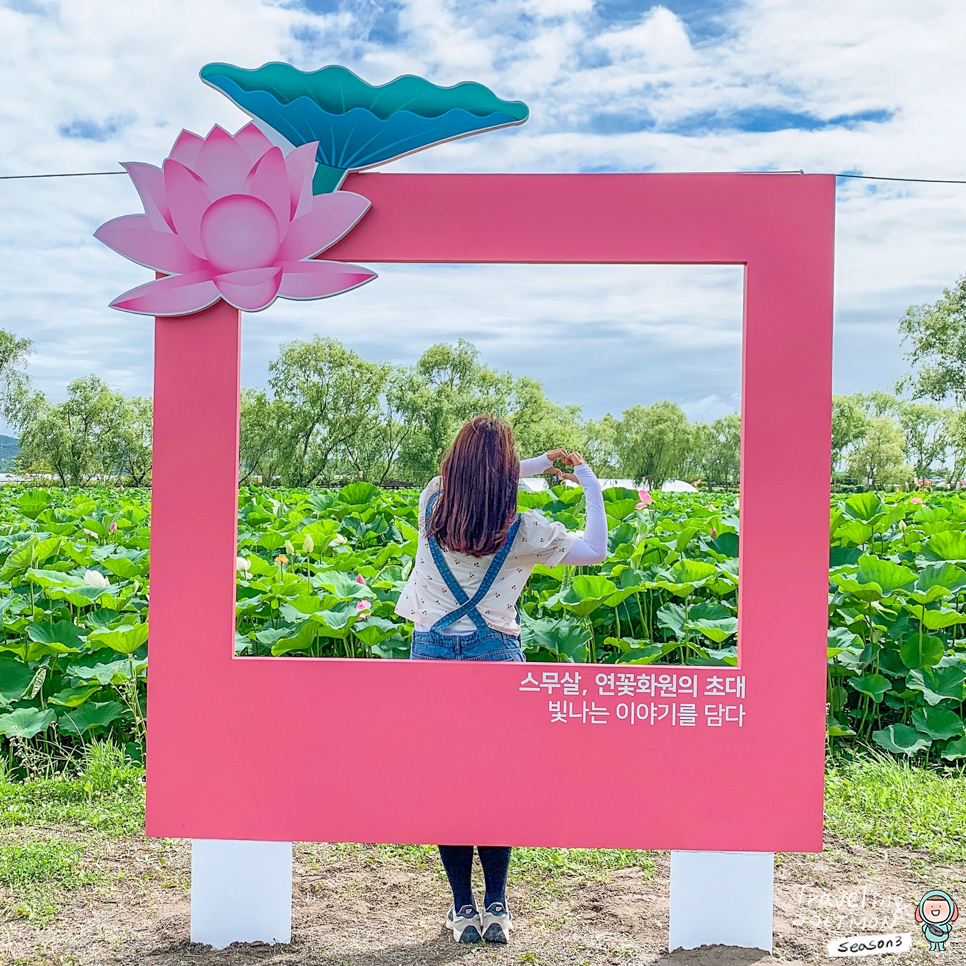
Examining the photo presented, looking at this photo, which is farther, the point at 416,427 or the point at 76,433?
the point at 76,433

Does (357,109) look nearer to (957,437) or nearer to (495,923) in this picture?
(495,923)

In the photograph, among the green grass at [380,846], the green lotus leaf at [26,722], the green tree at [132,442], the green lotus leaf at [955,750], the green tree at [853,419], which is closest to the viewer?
the green grass at [380,846]

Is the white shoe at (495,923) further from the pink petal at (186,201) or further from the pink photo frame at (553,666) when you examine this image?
the pink petal at (186,201)

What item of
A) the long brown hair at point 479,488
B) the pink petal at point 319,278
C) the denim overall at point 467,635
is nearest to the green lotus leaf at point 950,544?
A: the denim overall at point 467,635

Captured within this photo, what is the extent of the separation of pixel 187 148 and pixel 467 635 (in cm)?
147

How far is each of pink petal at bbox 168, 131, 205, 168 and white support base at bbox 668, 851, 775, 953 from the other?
7.50 feet

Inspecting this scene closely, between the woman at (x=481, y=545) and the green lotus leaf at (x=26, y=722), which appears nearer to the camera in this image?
the woman at (x=481, y=545)

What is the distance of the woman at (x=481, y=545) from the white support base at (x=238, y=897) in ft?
1.79

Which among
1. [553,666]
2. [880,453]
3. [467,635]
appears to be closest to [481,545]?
[467,635]

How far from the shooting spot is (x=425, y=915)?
2.68 meters

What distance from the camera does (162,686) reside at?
7.64 feet

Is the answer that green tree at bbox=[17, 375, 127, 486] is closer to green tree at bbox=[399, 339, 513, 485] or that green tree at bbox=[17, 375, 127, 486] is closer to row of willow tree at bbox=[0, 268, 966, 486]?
row of willow tree at bbox=[0, 268, 966, 486]

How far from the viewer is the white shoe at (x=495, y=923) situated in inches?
98.0

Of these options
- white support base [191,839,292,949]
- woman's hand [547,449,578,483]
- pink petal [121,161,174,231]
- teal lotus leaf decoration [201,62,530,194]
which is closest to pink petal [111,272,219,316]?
pink petal [121,161,174,231]
